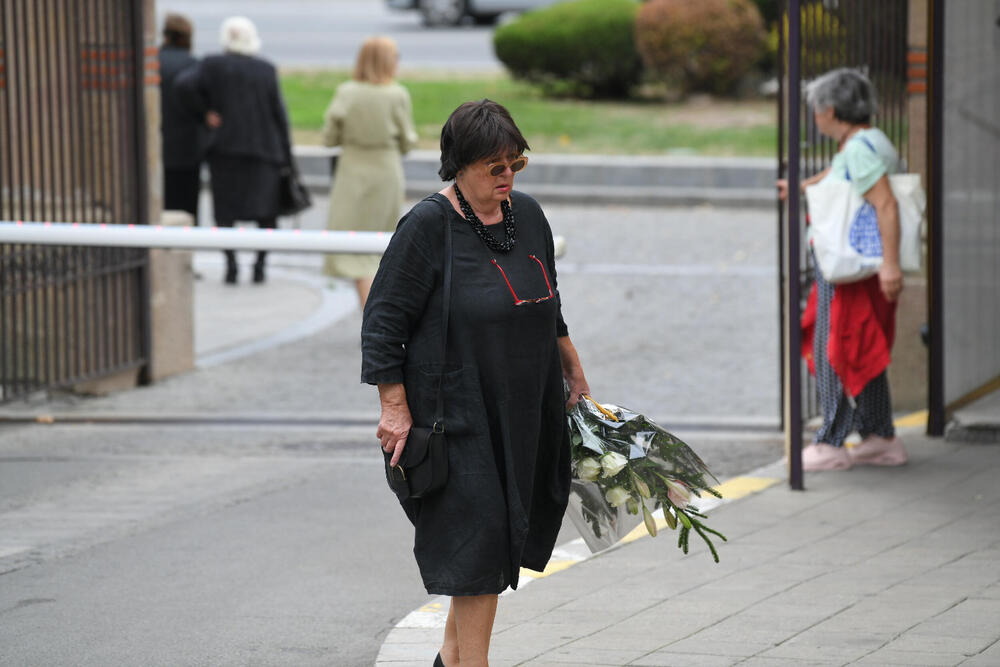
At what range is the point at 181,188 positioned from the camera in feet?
40.4

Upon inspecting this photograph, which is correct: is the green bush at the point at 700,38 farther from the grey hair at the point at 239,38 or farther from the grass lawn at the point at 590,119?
the grey hair at the point at 239,38

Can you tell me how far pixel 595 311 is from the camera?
11.4 metres

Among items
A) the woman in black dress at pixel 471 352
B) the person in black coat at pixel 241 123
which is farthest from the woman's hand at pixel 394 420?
the person in black coat at pixel 241 123

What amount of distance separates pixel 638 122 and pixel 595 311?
867 centimetres

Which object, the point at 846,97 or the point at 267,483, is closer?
the point at 846,97

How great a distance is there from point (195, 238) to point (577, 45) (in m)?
14.0

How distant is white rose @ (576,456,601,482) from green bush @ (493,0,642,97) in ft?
54.3

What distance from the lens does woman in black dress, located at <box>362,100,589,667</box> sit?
164 inches

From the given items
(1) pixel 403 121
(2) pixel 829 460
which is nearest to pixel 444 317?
(2) pixel 829 460

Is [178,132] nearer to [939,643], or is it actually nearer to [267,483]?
[267,483]

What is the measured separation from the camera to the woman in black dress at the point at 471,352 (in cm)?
416

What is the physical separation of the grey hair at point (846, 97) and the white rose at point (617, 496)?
2.88 m

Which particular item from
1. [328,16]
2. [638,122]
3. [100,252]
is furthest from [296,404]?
[328,16]

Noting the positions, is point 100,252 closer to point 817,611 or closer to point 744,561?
point 744,561
